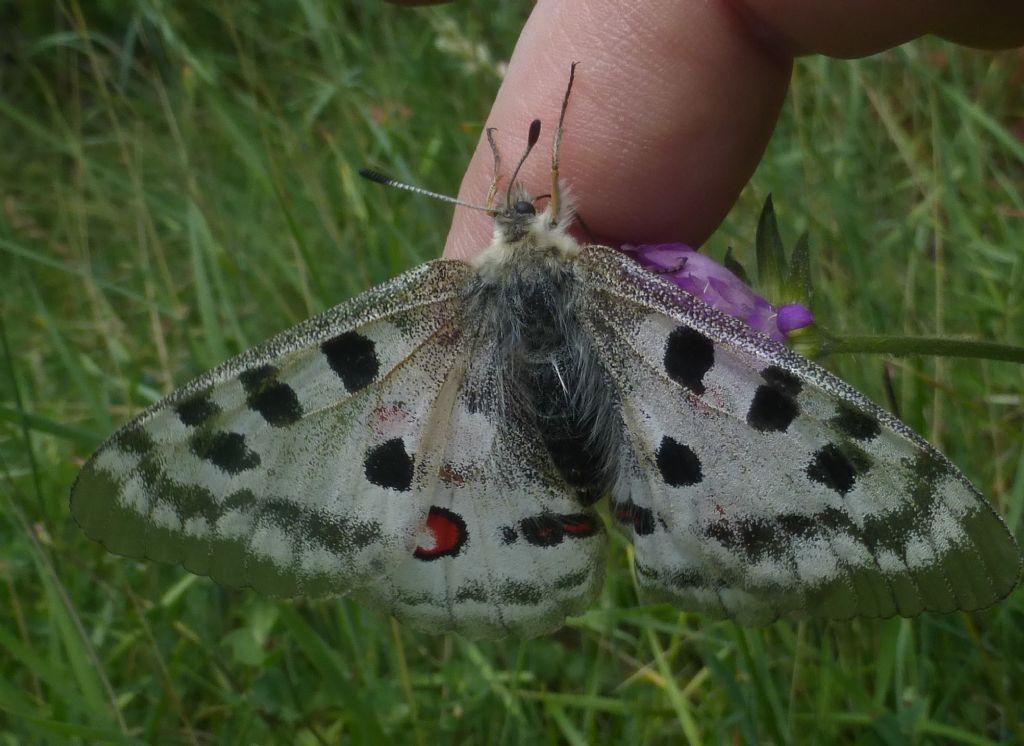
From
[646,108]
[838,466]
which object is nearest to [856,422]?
[838,466]

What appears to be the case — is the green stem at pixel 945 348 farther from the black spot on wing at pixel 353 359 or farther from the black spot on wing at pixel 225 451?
the black spot on wing at pixel 225 451

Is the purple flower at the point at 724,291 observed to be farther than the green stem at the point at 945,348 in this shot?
Yes

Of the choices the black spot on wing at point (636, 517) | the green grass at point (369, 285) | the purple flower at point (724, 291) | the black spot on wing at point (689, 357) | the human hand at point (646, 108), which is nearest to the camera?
the black spot on wing at point (689, 357)

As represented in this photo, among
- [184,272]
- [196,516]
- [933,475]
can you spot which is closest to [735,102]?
[933,475]

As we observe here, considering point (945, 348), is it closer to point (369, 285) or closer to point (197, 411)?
point (197, 411)

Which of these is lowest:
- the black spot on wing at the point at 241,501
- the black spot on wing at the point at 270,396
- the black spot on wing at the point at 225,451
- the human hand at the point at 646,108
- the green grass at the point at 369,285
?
the green grass at the point at 369,285

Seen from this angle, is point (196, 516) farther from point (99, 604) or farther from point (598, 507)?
point (99, 604)

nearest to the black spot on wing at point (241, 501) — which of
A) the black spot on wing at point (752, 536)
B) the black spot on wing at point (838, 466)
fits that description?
the black spot on wing at point (752, 536)
